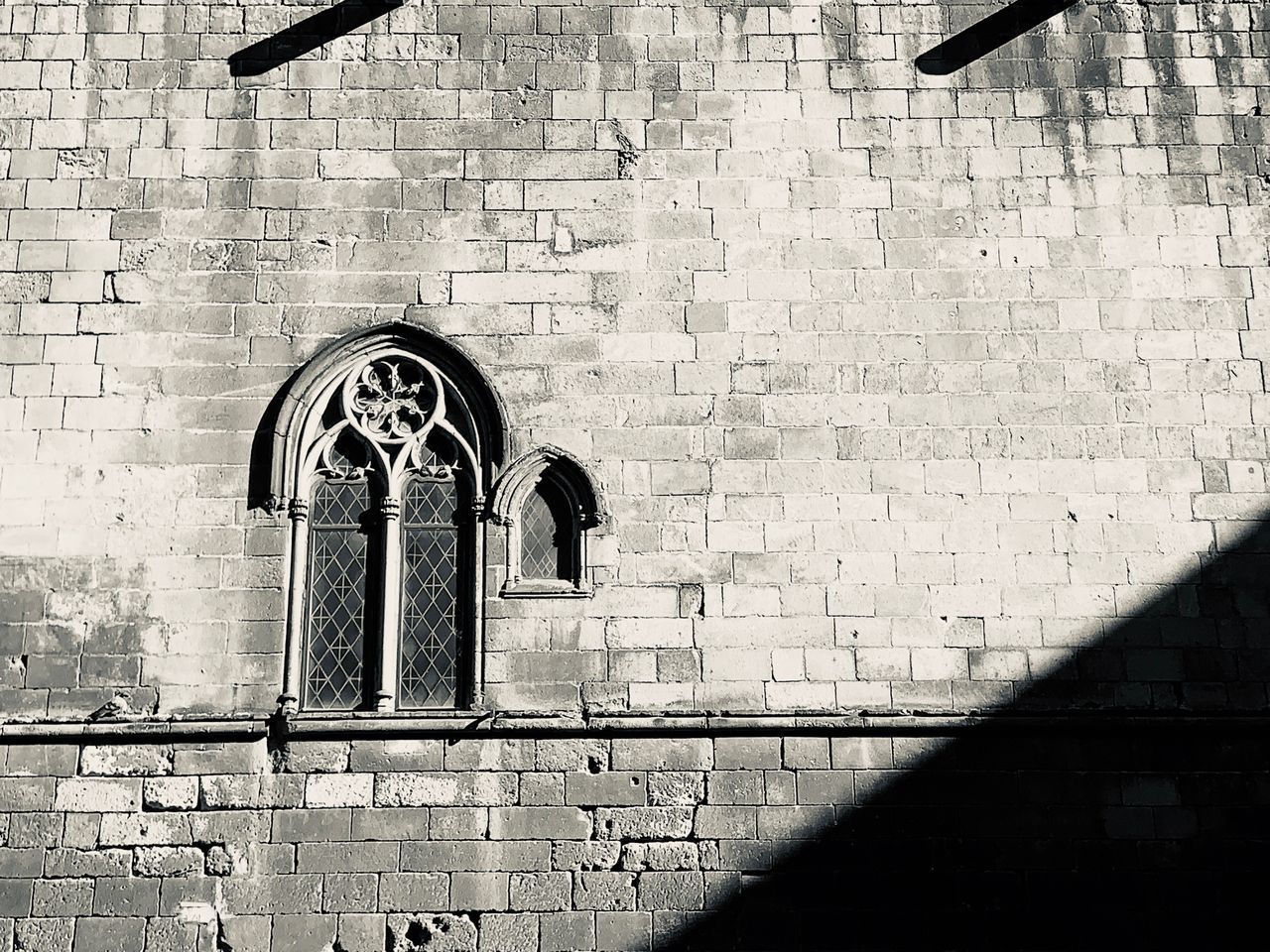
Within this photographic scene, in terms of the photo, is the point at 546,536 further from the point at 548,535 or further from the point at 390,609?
the point at 390,609

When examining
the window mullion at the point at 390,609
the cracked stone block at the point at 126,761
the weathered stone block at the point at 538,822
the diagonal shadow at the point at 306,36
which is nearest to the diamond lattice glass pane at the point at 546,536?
the window mullion at the point at 390,609

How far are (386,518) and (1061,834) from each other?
3.87m

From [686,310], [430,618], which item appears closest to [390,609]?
[430,618]

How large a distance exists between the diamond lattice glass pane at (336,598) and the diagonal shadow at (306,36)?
2.59 meters

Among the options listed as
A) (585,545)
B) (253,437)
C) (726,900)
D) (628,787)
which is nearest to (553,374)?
(585,545)

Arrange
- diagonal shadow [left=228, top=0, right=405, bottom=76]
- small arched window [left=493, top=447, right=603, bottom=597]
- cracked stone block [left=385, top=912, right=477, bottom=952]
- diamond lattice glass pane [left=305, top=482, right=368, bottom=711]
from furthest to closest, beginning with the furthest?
diagonal shadow [left=228, top=0, right=405, bottom=76]
small arched window [left=493, top=447, right=603, bottom=597]
diamond lattice glass pane [left=305, top=482, right=368, bottom=711]
cracked stone block [left=385, top=912, right=477, bottom=952]

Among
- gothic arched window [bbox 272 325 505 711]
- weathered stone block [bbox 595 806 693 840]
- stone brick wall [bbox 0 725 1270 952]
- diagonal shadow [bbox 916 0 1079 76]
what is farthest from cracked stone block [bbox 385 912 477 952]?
diagonal shadow [bbox 916 0 1079 76]

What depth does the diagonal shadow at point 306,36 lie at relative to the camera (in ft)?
29.7

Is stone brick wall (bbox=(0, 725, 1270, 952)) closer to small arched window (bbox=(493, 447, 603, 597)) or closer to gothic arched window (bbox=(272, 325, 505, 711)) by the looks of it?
gothic arched window (bbox=(272, 325, 505, 711))

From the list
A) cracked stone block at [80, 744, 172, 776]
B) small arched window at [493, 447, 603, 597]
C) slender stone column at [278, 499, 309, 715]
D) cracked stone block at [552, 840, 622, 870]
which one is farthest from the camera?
small arched window at [493, 447, 603, 597]

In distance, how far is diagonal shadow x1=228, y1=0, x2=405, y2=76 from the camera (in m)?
9.05

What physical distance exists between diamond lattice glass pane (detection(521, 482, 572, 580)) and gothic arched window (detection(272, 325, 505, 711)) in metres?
0.26

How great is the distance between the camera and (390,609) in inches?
323

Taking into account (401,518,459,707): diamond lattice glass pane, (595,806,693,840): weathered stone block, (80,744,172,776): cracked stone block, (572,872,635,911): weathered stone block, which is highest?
(401,518,459,707): diamond lattice glass pane
